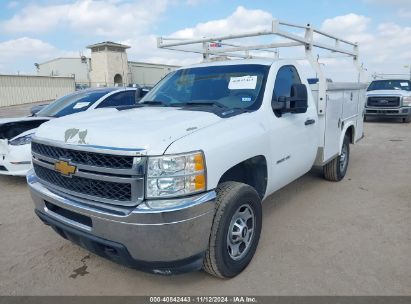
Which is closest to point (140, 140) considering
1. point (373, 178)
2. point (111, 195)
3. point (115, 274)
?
point (111, 195)

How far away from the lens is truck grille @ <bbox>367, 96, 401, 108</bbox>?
14.3 m

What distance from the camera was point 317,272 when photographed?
318 centimetres

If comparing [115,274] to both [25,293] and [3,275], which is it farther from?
[3,275]

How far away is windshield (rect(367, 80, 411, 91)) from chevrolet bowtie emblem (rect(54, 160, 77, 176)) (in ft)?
51.8

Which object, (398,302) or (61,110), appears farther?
(61,110)

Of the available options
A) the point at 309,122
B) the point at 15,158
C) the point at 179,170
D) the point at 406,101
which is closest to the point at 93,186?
the point at 179,170

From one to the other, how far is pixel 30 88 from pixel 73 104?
3483 cm

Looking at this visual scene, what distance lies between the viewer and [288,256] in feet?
11.4

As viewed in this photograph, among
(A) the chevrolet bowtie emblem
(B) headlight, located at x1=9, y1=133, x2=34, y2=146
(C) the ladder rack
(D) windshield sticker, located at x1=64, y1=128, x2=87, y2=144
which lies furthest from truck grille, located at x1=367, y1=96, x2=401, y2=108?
(A) the chevrolet bowtie emblem

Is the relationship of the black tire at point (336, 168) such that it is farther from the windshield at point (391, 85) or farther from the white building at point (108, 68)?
the white building at point (108, 68)

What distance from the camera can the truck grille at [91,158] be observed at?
2.51 metres

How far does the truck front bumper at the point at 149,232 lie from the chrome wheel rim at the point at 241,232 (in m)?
0.40

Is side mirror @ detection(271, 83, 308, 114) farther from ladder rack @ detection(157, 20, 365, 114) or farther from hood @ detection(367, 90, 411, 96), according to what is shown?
hood @ detection(367, 90, 411, 96)

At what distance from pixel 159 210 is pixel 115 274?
47.1 inches
